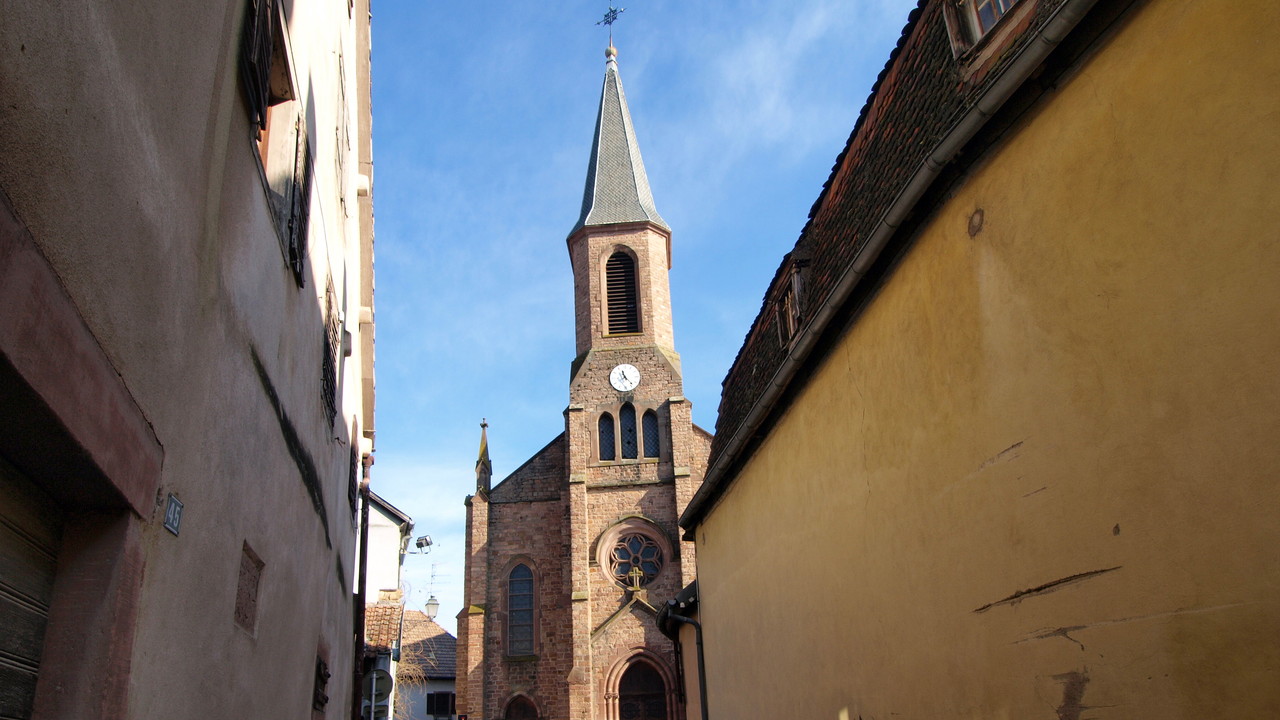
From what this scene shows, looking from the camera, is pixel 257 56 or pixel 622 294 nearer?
pixel 257 56

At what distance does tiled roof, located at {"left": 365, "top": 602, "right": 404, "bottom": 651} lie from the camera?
826 inches

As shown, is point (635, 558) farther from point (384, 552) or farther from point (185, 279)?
point (185, 279)

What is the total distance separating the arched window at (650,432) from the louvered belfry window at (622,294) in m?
3.58

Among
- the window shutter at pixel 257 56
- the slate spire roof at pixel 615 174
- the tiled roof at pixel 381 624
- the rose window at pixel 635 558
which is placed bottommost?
the tiled roof at pixel 381 624

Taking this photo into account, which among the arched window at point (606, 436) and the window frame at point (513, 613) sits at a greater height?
the arched window at point (606, 436)

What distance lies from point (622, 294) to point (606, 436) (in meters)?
5.72

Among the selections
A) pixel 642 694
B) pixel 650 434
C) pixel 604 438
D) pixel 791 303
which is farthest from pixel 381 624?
pixel 791 303

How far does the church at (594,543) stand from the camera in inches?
1057

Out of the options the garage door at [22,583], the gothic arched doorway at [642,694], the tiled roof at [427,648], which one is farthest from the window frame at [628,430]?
the garage door at [22,583]

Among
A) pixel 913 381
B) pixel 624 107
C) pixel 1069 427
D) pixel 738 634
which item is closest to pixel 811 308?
pixel 913 381

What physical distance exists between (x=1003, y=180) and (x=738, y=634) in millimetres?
7502

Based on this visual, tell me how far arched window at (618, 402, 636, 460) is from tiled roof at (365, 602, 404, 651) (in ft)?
30.8

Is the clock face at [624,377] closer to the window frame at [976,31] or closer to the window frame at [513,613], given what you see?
the window frame at [513,613]

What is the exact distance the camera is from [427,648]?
37.0m
